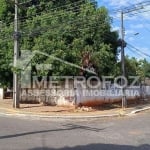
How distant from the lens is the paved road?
12.9 meters

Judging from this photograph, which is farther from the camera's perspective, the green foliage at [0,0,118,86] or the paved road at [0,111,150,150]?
the green foliage at [0,0,118,86]

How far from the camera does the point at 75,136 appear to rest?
1525 centimetres

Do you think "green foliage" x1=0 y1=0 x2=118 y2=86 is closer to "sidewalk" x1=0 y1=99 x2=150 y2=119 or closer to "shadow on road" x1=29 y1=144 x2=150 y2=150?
"sidewalk" x1=0 y1=99 x2=150 y2=119

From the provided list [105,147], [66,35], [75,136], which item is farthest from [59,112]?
[105,147]

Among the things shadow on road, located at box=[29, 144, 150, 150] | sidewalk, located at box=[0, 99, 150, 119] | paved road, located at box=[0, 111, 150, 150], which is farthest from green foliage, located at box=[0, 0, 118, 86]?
shadow on road, located at box=[29, 144, 150, 150]

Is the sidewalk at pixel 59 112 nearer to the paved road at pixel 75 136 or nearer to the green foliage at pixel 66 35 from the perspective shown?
the green foliage at pixel 66 35

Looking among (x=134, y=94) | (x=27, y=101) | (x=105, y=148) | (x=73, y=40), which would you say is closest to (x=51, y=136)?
(x=105, y=148)

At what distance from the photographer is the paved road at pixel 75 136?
12.9 m

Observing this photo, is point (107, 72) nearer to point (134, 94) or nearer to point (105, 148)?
point (134, 94)

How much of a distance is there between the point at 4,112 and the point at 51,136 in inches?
382

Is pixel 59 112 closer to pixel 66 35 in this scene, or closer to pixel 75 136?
pixel 66 35

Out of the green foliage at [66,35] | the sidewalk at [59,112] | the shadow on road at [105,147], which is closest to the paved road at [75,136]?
the shadow on road at [105,147]

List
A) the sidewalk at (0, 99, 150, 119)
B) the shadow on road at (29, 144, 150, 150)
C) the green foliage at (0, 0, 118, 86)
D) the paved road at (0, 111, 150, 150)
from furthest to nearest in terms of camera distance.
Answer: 1. the green foliage at (0, 0, 118, 86)
2. the sidewalk at (0, 99, 150, 119)
3. the paved road at (0, 111, 150, 150)
4. the shadow on road at (29, 144, 150, 150)

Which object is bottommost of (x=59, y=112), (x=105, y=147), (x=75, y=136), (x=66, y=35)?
(x=105, y=147)
